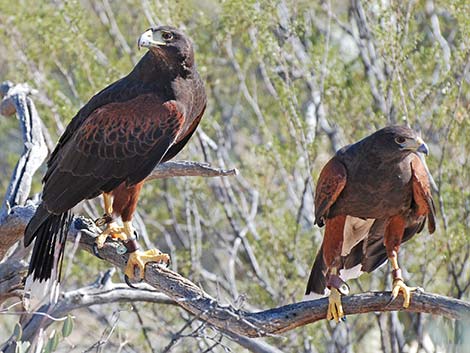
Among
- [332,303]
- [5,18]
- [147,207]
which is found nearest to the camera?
[332,303]

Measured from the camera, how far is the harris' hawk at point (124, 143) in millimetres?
5160

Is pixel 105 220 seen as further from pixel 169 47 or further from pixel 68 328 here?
pixel 68 328

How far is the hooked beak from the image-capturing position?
17.5ft

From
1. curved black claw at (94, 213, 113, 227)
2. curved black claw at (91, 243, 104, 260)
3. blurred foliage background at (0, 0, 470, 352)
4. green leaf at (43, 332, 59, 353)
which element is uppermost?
blurred foliage background at (0, 0, 470, 352)

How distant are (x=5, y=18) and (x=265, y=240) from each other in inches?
124

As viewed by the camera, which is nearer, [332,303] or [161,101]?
[332,303]

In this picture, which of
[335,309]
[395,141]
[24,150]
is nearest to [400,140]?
[395,141]

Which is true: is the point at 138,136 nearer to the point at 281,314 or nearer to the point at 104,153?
the point at 104,153

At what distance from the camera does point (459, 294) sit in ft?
24.9

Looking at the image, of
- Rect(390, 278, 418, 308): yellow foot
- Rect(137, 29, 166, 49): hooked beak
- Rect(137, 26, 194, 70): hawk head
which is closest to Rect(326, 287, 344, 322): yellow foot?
Rect(390, 278, 418, 308): yellow foot

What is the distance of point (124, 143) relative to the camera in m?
5.34

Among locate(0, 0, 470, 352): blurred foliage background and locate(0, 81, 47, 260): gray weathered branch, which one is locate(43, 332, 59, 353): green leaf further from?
locate(0, 0, 470, 352): blurred foliage background

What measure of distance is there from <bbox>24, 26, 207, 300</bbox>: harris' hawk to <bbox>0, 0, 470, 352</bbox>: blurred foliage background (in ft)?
6.06

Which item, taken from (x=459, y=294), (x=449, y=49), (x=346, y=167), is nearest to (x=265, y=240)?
(x=459, y=294)
